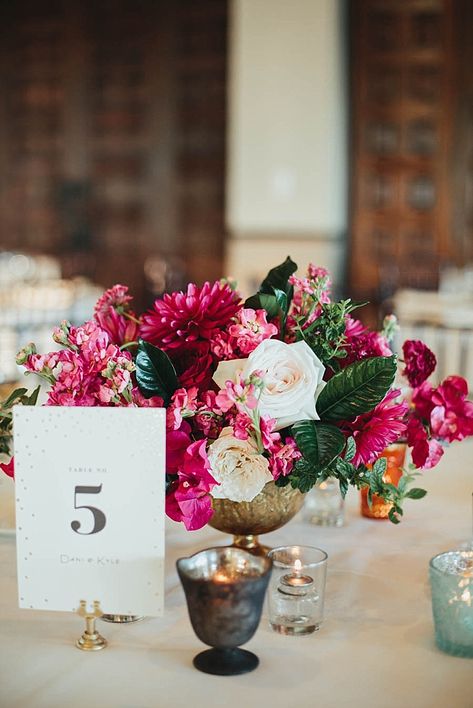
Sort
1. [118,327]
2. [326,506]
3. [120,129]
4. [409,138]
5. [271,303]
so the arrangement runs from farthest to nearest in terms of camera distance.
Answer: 1. [120,129]
2. [409,138]
3. [326,506]
4. [118,327]
5. [271,303]

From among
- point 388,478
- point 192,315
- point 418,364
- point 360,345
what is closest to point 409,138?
point 388,478

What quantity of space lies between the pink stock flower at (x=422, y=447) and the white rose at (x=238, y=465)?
0.25 meters

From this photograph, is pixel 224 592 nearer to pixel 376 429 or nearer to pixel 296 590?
pixel 296 590

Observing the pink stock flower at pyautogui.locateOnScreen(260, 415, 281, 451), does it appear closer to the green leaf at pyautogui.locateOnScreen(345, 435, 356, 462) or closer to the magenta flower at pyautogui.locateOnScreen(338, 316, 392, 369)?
the green leaf at pyautogui.locateOnScreen(345, 435, 356, 462)

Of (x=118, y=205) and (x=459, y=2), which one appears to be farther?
(x=118, y=205)

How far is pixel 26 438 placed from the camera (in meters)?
1.02

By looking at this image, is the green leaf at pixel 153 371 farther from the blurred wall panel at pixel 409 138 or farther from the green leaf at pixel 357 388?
the blurred wall panel at pixel 409 138

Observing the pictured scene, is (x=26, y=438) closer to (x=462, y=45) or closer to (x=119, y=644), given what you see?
(x=119, y=644)

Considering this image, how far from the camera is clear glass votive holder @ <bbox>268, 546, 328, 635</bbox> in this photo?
1097mm

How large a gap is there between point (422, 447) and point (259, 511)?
9.7 inches

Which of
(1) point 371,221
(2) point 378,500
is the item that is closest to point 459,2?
(1) point 371,221

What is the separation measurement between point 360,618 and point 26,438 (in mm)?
475

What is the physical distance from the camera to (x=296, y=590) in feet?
3.64

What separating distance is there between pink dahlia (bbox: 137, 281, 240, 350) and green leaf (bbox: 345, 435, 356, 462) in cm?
22
